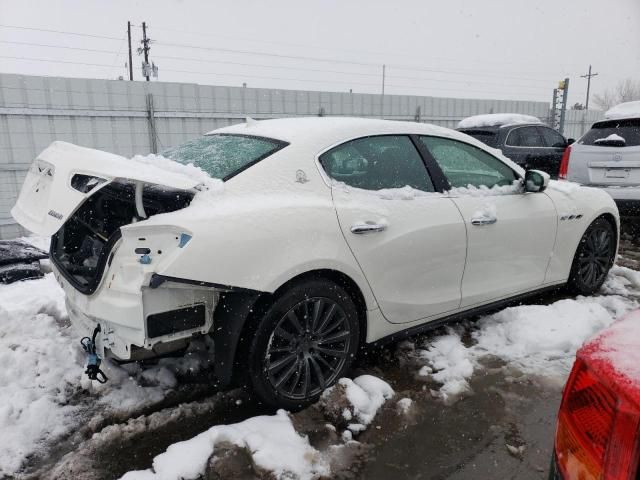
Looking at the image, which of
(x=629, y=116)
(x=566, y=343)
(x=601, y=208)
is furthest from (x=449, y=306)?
(x=629, y=116)

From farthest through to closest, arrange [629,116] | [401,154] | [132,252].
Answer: [629,116] → [401,154] → [132,252]

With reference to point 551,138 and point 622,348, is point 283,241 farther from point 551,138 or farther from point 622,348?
point 551,138

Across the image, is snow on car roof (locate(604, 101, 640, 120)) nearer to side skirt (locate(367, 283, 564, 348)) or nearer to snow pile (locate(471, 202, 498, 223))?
side skirt (locate(367, 283, 564, 348))

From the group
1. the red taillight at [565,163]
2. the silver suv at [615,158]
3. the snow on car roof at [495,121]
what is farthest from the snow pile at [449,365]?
the snow on car roof at [495,121]

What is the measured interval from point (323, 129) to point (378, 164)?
41cm

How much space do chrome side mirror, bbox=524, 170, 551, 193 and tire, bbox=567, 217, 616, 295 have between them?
34.1 inches

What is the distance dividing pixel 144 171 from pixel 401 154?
1.64 meters

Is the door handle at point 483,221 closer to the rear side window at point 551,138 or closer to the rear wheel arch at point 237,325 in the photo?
the rear wheel arch at point 237,325

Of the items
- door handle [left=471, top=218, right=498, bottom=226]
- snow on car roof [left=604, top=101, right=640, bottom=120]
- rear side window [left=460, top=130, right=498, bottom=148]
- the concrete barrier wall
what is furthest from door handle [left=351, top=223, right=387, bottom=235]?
rear side window [left=460, top=130, right=498, bottom=148]

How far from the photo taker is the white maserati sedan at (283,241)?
225 centimetres

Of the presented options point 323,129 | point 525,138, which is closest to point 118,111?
point 323,129

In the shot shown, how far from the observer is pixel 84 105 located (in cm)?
764

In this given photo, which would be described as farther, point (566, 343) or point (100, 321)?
point (566, 343)

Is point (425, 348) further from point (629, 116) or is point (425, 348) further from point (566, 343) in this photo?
point (629, 116)
